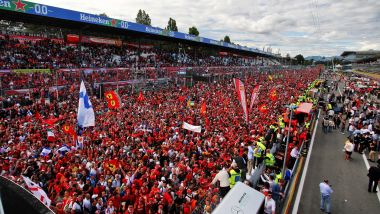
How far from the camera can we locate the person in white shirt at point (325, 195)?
28.2ft

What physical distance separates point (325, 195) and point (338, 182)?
296cm

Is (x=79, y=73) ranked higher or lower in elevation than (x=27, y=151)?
higher

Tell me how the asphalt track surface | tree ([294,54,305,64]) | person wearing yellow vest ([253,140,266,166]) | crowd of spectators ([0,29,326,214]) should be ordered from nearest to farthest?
crowd of spectators ([0,29,326,214]) < the asphalt track surface < person wearing yellow vest ([253,140,266,166]) < tree ([294,54,305,64])

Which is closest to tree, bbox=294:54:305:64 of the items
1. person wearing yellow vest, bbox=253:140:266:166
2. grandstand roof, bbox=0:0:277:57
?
grandstand roof, bbox=0:0:277:57

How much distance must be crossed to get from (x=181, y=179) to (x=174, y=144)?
126 inches

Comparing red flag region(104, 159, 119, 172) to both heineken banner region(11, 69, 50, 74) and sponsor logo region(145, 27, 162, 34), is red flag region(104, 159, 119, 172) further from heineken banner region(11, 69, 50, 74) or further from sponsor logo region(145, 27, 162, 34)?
sponsor logo region(145, 27, 162, 34)

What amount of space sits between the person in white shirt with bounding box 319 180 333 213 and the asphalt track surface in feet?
0.71

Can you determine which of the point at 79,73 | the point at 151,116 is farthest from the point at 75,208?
the point at 79,73

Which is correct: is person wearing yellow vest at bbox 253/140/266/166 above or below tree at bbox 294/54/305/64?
below

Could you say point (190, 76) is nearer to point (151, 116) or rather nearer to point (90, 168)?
point (151, 116)

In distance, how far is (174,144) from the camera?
12.7 m

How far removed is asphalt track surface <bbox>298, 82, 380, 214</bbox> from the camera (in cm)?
919

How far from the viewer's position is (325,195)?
341 inches

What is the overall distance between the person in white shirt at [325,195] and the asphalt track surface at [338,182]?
0.22 meters
